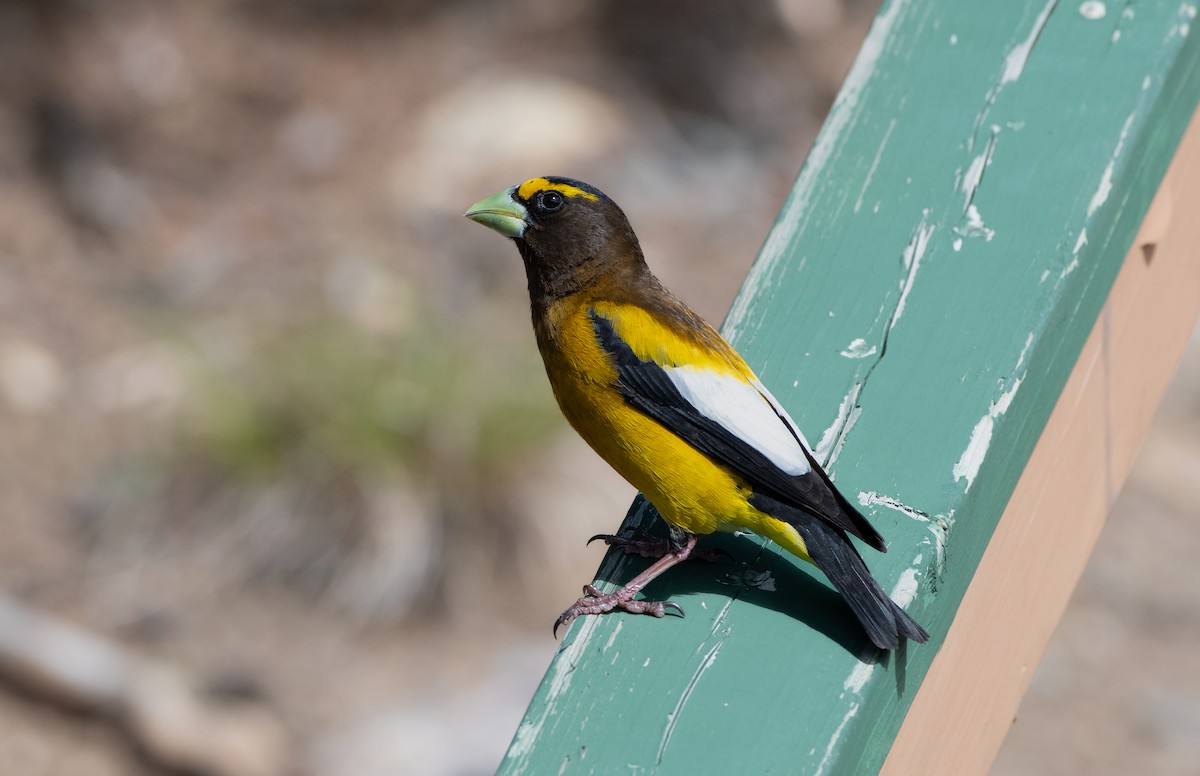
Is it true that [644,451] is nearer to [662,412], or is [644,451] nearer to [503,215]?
[662,412]

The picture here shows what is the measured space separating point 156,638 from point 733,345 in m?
4.41

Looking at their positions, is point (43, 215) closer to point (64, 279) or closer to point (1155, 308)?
point (64, 279)

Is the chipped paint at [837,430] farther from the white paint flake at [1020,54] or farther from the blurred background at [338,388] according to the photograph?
the blurred background at [338,388]

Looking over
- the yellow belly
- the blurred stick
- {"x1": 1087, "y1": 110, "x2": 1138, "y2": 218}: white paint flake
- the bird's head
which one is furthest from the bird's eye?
the blurred stick

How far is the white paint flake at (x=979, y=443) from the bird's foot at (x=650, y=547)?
0.40 metres

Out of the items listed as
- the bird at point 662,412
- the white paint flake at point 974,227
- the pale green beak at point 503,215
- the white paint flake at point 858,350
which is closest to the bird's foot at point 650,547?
the bird at point 662,412

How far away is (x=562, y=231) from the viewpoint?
9.84 ft

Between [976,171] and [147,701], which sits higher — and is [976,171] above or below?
above

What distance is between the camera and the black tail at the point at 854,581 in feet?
5.66

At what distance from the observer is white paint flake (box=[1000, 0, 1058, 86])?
95.8 inches

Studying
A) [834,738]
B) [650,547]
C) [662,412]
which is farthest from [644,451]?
[834,738]

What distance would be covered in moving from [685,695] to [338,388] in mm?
5014

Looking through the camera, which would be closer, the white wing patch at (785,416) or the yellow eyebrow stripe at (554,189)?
the white wing patch at (785,416)

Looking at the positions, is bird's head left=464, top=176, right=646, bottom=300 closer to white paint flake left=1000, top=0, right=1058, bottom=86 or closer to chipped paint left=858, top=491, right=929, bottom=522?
white paint flake left=1000, top=0, right=1058, bottom=86
